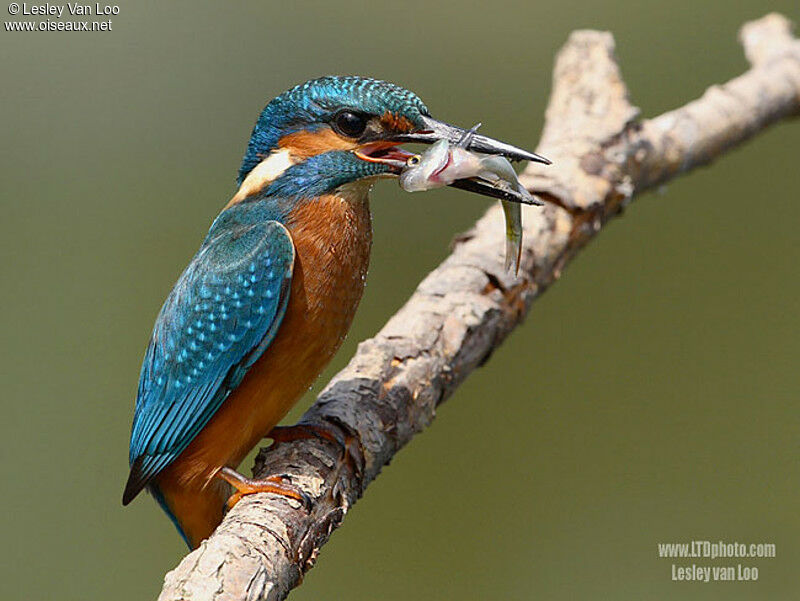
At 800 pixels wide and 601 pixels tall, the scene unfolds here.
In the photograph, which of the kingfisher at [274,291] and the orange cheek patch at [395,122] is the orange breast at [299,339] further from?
the orange cheek patch at [395,122]

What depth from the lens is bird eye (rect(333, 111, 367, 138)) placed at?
181 cm

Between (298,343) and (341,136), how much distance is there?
0.37m

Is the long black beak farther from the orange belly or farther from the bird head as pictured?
the orange belly

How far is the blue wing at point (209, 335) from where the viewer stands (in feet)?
5.85

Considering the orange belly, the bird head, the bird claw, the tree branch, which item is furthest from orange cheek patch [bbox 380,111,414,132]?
the bird claw

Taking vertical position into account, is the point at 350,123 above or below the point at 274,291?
above

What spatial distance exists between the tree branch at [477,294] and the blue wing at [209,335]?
0.52 feet

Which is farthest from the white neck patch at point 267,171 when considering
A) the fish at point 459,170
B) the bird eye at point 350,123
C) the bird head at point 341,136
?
the fish at point 459,170

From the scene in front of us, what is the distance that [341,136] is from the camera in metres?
1.83

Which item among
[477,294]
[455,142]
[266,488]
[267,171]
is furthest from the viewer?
[477,294]

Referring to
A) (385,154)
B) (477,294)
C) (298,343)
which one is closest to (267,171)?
(385,154)

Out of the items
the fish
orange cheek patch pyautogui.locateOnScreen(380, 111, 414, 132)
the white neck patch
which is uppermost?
orange cheek patch pyautogui.locateOnScreen(380, 111, 414, 132)

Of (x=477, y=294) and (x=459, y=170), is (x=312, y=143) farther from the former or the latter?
(x=477, y=294)

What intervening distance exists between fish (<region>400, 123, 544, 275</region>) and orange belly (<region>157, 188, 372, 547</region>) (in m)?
0.17
